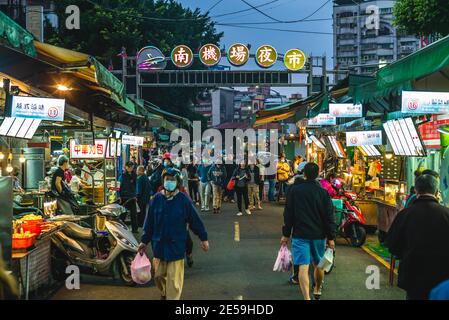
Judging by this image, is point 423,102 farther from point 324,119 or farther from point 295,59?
point 295,59

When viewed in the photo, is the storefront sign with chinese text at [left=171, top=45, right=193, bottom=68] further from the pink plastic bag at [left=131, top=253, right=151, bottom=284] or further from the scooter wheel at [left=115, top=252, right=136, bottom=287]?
the pink plastic bag at [left=131, top=253, right=151, bottom=284]

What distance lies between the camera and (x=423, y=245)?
16.9ft

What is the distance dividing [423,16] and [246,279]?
496 inches

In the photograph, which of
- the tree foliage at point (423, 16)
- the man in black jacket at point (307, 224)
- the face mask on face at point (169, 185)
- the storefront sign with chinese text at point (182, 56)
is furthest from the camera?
the storefront sign with chinese text at point (182, 56)

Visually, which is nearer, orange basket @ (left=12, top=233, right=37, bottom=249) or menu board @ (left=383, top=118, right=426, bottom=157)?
orange basket @ (left=12, top=233, right=37, bottom=249)

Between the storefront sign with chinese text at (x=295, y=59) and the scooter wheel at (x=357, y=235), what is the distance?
17.7m

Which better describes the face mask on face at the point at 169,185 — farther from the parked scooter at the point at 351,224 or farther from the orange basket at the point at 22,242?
the parked scooter at the point at 351,224

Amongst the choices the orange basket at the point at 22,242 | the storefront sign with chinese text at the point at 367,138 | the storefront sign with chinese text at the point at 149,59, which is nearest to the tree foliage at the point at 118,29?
the storefront sign with chinese text at the point at 149,59

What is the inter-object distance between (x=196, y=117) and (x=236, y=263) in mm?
31297

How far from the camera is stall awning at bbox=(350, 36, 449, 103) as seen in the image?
7.48 meters

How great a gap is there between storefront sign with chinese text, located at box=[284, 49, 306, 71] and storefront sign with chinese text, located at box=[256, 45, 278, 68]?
762 mm

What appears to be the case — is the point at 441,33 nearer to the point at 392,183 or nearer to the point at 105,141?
the point at 392,183

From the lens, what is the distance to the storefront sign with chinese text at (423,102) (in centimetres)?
931

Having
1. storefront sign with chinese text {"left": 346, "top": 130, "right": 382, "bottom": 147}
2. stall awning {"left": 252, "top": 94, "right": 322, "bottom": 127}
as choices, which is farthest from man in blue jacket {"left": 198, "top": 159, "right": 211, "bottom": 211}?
storefront sign with chinese text {"left": 346, "top": 130, "right": 382, "bottom": 147}
